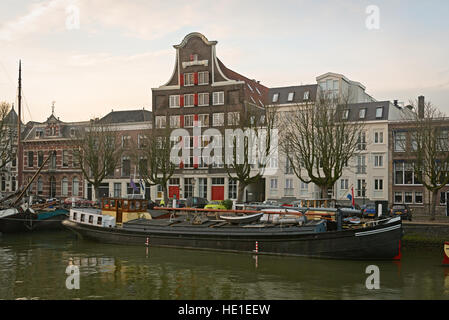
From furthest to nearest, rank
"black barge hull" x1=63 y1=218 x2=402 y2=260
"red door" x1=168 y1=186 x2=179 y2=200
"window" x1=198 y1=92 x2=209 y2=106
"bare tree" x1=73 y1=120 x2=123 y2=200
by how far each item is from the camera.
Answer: "red door" x1=168 y1=186 x2=179 y2=200 → "window" x1=198 y1=92 x2=209 y2=106 → "bare tree" x1=73 y1=120 x2=123 y2=200 → "black barge hull" x1=63 y1=218 x2=402 y2=260

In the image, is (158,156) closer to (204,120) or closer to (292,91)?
(204,120)

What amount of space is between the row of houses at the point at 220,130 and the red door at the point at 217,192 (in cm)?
10

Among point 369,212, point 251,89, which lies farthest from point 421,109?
point 251,89

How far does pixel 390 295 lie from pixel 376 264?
649 cm

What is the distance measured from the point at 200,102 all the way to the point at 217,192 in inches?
466

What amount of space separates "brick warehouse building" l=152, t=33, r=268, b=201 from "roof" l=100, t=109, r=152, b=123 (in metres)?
4.78

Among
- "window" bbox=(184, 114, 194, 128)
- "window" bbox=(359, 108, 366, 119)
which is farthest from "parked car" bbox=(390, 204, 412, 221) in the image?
"window" bbox=(184, 114, 194, 128)

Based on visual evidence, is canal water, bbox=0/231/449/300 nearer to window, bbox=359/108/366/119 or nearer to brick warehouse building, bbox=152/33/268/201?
window, bbox=359/108/366/119

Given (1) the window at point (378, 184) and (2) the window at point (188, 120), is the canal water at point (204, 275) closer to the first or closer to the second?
(1) the window at point (378, 184)

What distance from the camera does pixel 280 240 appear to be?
28.1m

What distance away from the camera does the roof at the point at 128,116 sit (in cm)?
6819

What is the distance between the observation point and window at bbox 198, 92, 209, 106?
61344 mm

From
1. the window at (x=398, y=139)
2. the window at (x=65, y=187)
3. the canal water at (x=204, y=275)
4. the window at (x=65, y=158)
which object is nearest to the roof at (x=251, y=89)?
the window at (x=398, y=139)

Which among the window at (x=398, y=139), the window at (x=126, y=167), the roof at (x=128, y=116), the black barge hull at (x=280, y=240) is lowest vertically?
the black barge hull at (x=280, y=240)
